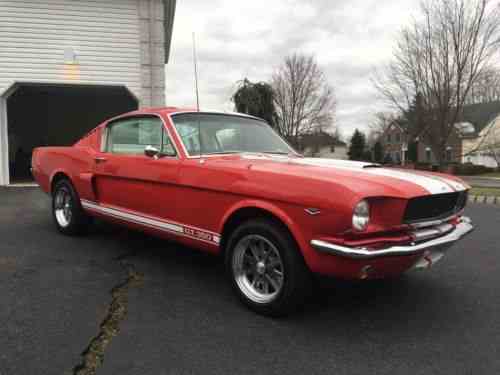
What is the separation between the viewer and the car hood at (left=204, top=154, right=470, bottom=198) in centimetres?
248

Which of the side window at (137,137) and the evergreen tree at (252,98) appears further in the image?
the evergreen tree at (252,98)

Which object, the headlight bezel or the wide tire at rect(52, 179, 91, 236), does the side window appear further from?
the headlight bezel

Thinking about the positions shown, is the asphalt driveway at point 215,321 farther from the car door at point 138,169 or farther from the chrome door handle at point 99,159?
the chrome door handle at point 99,159

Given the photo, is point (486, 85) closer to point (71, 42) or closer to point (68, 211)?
point (71, 42)

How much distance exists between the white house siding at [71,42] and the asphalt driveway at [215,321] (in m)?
7.79

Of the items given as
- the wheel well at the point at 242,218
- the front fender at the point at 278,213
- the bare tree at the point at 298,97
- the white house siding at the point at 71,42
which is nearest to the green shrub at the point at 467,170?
the bare tree at the point at 298,97

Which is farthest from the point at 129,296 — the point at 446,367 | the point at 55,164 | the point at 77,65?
the point at 77,65

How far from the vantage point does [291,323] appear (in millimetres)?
2750

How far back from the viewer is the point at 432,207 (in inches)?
110

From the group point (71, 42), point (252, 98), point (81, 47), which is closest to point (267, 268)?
point (81, 47)

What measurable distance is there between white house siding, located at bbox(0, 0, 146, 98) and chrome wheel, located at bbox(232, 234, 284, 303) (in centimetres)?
938

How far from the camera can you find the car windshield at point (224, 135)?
362 cm

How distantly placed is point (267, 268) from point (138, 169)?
5.37 ft

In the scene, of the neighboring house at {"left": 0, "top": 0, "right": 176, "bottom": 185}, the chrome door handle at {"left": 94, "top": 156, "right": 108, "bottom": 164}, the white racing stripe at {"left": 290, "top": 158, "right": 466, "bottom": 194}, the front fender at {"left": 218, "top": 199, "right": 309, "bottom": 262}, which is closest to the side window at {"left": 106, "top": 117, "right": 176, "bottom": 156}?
the chrome door handle at {"left": 94, "top": 156, "right": 108, "bottom": 164}
